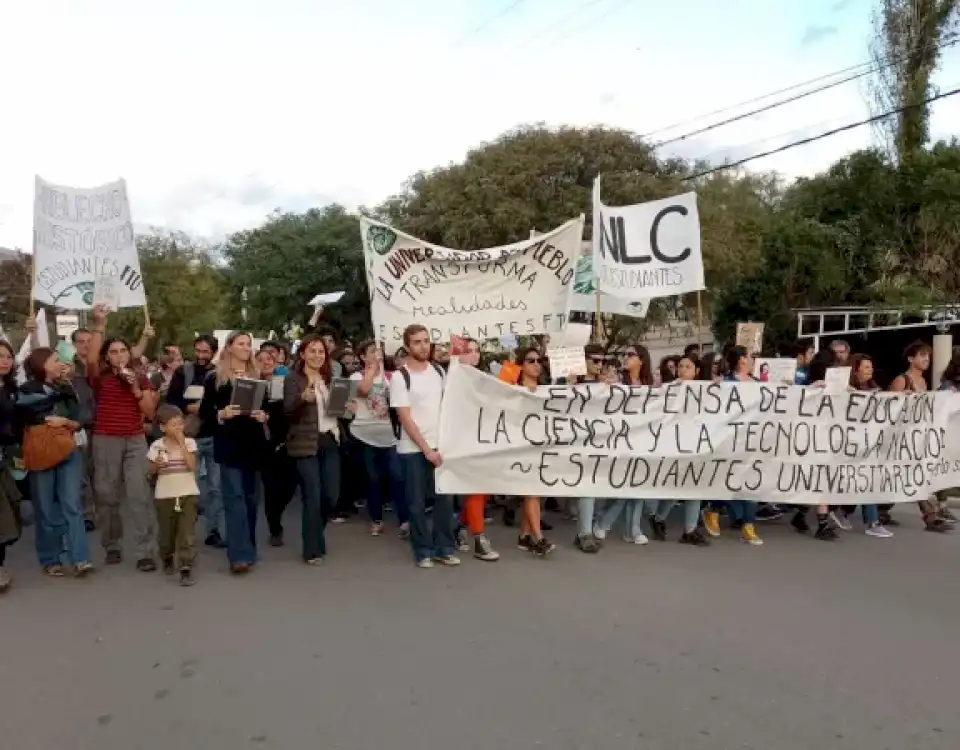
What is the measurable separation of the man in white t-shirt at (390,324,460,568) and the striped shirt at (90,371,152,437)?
1.88m

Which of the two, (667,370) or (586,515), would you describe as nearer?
(586,515)

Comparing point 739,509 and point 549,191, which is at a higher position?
point 549,191

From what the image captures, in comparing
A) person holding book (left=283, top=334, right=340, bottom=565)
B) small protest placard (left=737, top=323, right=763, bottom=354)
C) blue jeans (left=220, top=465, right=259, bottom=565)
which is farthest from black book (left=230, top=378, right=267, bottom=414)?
small protest placard (left=737, top=323, right=763, bottom=354)

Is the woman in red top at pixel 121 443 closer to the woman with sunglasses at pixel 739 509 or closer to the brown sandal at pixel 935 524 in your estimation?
the woman with sunglasses at pixel 739 509

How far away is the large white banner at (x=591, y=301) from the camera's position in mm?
10195

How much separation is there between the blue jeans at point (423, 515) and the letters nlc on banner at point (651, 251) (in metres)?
3.10

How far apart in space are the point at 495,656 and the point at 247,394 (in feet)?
8.35

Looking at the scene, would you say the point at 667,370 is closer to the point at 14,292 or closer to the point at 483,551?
the point at 483,551

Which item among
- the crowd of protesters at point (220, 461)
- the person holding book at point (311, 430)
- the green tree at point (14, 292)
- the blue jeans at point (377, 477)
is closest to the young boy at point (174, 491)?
the crowd of protesters at point (220, 461)

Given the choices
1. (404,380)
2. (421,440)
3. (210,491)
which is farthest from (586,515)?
(210,491)

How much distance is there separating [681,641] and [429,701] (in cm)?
152

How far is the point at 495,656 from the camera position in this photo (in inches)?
172

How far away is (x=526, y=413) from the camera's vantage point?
6793 millimetres

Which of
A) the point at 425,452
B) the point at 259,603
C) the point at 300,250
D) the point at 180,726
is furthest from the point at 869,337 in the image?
the point at 180,726
